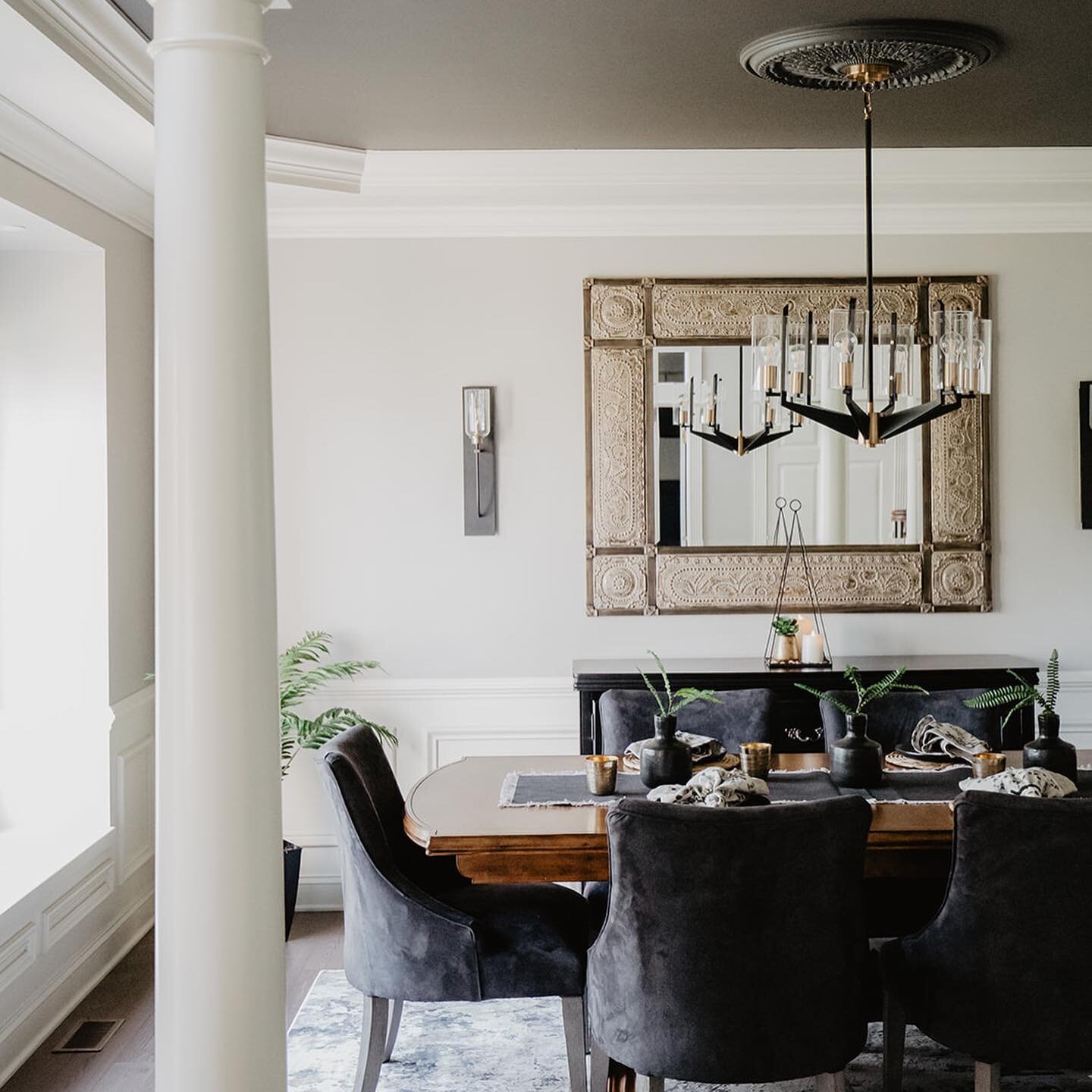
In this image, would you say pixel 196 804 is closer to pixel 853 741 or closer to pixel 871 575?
pixel 853 741

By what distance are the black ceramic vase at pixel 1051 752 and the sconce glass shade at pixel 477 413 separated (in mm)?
2206

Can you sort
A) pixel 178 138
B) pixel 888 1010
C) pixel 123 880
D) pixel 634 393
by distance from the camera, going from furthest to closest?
pixel 634 393, pixel 123 880, pixel 888 1010, pixel 178 138

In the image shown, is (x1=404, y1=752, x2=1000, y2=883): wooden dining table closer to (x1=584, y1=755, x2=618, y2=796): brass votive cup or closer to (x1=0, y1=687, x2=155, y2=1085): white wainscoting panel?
(x1=584, y1=755, x2=618, y2=796): brass votive cup

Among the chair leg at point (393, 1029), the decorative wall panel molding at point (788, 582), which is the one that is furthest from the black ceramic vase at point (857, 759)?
the decorative wall panel molding at point (788, 582)

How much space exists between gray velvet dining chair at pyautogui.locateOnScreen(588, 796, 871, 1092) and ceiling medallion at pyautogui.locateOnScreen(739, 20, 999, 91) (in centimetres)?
198

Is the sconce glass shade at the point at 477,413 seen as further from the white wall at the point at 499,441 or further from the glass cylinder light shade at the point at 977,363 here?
the glass cylinder light shade at the point at 977,363

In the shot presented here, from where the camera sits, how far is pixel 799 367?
3.05 metres

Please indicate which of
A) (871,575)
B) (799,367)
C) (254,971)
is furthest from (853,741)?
(254,971)

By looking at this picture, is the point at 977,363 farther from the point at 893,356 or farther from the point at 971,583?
the point at 971,583

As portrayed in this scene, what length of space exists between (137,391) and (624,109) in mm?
1910

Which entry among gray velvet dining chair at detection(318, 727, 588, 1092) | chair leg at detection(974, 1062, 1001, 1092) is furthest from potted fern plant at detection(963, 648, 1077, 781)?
gray velvet dining chair at detection(318, 727, 588, 1092)

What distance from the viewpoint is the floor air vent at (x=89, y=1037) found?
317 centimetres

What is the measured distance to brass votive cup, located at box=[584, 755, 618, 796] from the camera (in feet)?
9.62

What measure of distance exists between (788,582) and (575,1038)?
7.09 ft
